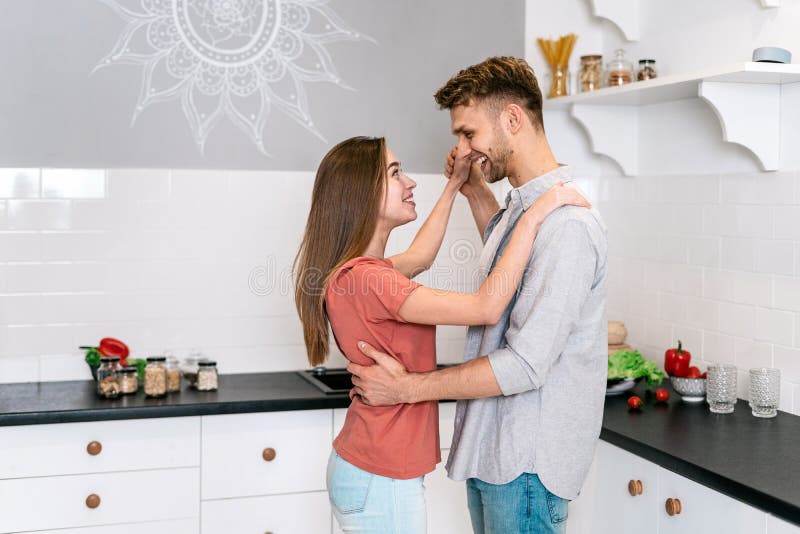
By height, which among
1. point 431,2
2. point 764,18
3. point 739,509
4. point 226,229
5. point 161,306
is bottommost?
point 739,509

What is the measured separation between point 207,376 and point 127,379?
10.2 inches

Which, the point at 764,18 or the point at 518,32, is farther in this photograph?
the point at 518,32

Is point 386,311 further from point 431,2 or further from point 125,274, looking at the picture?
point 431,2

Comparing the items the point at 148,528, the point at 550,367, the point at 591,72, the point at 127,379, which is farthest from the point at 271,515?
the point at 591,72

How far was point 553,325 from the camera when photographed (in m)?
1.80

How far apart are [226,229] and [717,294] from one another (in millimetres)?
1752

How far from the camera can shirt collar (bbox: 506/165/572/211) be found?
1.98 meters

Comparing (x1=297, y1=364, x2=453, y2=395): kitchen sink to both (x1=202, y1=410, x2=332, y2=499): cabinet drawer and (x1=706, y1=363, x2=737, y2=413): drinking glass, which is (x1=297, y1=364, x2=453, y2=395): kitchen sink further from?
(x1=706, y1=363, x2=737, y2=413): drinking glass

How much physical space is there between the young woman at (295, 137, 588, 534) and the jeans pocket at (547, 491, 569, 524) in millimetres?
267

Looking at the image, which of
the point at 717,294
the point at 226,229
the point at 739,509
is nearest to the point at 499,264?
the point at 739,509

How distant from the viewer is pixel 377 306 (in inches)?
73.9

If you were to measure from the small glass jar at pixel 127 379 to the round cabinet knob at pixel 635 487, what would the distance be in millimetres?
1607

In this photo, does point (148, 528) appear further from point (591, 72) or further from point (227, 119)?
point (591, 72)

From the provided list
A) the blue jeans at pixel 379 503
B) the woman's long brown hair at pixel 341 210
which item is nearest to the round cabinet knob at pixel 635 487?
the blue jeans at pixel 379 503
